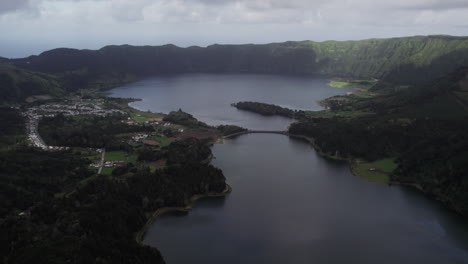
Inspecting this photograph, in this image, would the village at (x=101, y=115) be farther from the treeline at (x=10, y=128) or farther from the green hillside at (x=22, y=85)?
the green hillside at (x=22, y=85)

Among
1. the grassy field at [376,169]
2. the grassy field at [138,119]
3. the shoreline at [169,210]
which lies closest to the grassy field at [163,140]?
the grassy field at [138,119]

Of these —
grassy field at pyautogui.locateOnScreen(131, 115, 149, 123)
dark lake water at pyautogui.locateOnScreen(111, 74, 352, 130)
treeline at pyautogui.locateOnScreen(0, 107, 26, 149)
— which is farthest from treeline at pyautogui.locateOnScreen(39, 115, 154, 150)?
dark lake water at pyautogui.locateOnScreen(111, 74, 352, 130)

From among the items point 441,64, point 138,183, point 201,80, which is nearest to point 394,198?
point 138,183

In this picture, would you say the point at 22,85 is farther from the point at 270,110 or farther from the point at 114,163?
the point at 114,163

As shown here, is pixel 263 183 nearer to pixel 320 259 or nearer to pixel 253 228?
pixel 253 228

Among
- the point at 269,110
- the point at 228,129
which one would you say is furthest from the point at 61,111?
the point at 269,110

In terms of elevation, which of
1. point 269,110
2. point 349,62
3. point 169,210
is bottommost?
point 169,210
